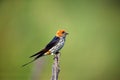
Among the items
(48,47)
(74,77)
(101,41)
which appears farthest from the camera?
(101,41)

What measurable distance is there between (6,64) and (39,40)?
1.91 feet

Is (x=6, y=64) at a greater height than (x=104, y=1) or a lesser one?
lesser

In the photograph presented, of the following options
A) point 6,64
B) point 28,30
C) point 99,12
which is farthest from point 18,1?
point 6,64

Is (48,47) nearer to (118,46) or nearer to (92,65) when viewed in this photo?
(92,65)

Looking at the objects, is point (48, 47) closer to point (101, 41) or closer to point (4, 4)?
point (101, 41)

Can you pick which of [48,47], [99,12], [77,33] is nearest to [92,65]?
[77,33]

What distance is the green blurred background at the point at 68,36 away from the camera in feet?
24.0

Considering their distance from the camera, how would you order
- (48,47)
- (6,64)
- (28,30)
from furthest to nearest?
(28,30) → (6,64) → (48,47)

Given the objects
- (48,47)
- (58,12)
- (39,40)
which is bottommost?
(48,47)

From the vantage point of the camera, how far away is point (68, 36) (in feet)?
27.2

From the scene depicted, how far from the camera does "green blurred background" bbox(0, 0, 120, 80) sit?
24.0 ft

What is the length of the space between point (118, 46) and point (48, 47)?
5176 millimetres

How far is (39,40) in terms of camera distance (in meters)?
7.78

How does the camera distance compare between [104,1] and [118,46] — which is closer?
[118,46]
